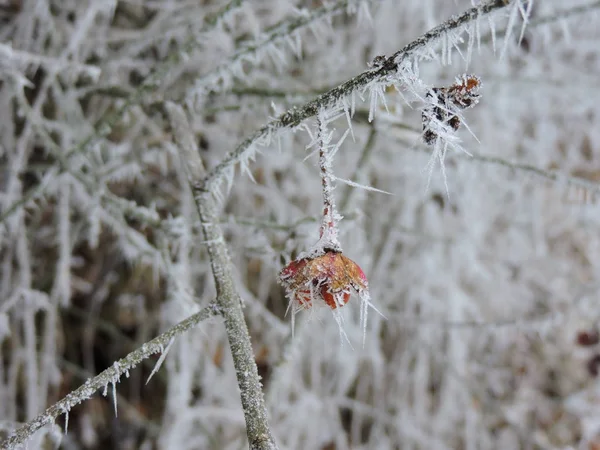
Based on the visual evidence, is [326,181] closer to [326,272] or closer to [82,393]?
[326,272]

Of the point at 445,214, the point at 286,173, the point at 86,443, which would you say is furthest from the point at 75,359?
the point at 445,214

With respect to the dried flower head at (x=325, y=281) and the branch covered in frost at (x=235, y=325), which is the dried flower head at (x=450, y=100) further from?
the branch covered in frost at (x=235, y=325)

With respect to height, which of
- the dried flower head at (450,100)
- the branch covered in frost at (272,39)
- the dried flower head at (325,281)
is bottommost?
the dried flower head at (325,281)

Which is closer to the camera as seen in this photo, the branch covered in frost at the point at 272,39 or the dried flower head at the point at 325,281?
the dried flower head at the point at 325,281

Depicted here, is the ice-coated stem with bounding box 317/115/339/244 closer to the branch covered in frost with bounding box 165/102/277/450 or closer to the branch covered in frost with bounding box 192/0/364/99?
the branch covered in frost with bounding box 165/102/277/450

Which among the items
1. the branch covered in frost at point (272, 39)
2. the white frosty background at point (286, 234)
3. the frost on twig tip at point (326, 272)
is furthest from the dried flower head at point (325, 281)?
the branch covered in frost at point (272, 39)

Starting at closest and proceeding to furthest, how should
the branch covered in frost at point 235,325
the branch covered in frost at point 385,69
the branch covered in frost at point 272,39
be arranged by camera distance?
the branch covered in frost at point 385,69
the branch covered in frost at point 235,325
the branch covered in frost at point 272,39

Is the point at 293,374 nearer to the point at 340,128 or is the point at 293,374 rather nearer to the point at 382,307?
the point at 382,307
